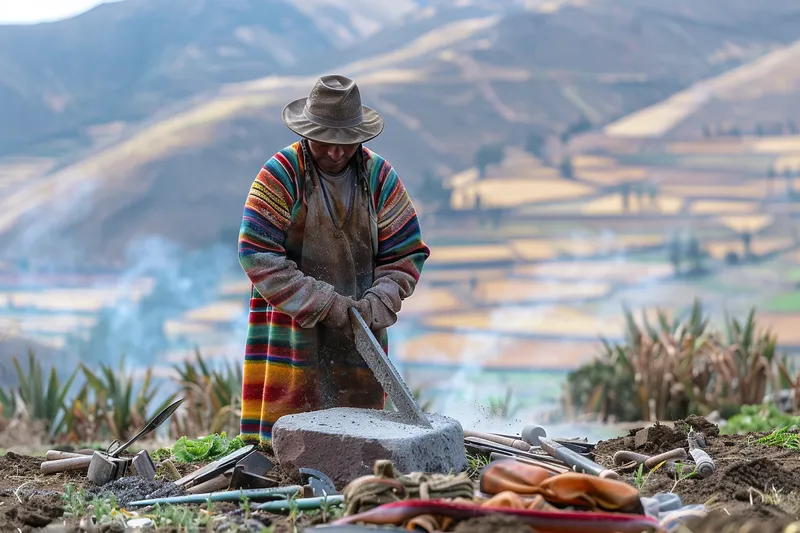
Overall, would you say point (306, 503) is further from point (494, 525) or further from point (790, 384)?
point (790, 384)

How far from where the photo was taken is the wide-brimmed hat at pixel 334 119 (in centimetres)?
601

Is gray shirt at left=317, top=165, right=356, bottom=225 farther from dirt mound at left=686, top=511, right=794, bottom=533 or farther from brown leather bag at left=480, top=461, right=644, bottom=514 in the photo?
dirt mound at left=686, top=511, right=794, bottom=533

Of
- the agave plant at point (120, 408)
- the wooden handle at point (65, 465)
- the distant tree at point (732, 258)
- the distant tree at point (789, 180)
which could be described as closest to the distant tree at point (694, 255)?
the distant tree at point (732, 258)

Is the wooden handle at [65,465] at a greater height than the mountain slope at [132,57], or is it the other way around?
the mountain slope at [132,57]

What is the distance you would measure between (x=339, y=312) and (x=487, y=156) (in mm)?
20518

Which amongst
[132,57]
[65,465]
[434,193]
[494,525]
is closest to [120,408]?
[65,465]

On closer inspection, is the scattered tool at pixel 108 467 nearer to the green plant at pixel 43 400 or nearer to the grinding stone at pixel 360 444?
the grinding stone at pixel 360 444

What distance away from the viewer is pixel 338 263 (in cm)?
628

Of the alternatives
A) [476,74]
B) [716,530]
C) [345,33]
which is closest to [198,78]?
[345,33]

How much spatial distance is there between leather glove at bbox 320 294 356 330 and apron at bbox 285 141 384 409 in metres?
0.23

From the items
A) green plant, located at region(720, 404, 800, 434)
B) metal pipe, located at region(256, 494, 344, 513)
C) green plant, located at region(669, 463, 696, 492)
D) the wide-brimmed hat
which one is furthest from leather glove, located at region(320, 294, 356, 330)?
green plant, located at region(720, 404, 800, 434)

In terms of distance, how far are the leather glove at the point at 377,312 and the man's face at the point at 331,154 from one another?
67cm

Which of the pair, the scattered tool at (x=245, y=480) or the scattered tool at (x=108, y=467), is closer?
the scattered tool at (x=245, y=480)

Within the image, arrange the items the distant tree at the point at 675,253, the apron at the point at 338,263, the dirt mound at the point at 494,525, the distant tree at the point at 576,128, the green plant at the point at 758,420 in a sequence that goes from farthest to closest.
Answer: the distant tree at the point at 576,128, the distant tree at the point at 675,253, the green plant at the point at 758,420, the apron at the point at 338,263, the dirt mound at the point at 494,525
